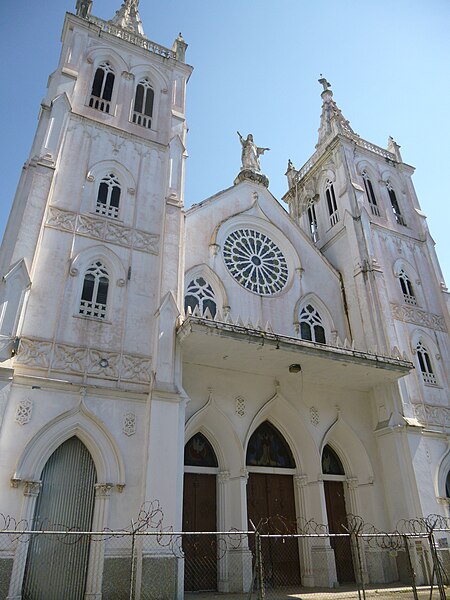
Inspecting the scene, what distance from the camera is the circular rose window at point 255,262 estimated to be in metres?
18.2

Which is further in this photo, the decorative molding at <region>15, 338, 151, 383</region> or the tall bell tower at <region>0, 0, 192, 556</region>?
the decorative molding at <region>15, 338, 151, 383</region>

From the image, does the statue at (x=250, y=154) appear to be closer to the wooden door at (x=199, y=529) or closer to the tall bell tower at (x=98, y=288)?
the tall bell tower at (x=98, y=288)

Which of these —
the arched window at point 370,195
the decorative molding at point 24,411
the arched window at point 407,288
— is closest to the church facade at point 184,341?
the decorative molding at point 24,411

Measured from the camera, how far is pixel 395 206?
959 inches

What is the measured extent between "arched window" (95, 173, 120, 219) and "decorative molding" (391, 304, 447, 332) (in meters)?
11.9

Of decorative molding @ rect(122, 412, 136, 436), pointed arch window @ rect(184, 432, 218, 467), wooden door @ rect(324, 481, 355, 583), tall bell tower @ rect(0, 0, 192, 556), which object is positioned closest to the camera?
tall bell tower @ rect(0, 0, 192, 556)

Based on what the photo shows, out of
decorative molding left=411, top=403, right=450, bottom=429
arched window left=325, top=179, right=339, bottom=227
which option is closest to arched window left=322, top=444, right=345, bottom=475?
decorative molding left=411, top=403, right=450, bottom=429

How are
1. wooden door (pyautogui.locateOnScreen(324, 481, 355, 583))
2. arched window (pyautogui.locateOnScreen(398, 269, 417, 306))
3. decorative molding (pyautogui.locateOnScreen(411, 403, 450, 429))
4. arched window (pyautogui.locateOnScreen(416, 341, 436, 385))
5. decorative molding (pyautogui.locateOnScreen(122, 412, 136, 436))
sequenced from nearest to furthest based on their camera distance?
decorative molding (pyautogui.locateOnScreen(122, 412, 136, 436)) → wooden door (pyautogui.locateOnScreen(324, 481, 355, 583)) → decorative molding (pyautogui.locateOnScreen(411, 403, 450, 429)) → arched window (pyautogui.locateOnScreen(416, 341, 436, 385)) → arched window (pyautogui.locateOnScreen(398, 269, 417, 306))

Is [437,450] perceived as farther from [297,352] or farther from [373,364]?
[297,352]

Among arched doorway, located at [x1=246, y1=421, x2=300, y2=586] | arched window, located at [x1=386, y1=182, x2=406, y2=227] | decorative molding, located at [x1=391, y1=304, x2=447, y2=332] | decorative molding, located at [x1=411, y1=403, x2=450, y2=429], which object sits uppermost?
arched window, located at [x1=386, y1=182, x2=406, y2=227]

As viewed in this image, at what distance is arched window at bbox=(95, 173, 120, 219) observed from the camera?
51.7ft

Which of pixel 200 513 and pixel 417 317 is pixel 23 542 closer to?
pixel 200 513

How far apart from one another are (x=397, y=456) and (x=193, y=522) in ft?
23.7

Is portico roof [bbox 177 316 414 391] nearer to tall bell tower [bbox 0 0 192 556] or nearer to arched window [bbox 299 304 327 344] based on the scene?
tall bell tower [bbox 0 0 192 556]
